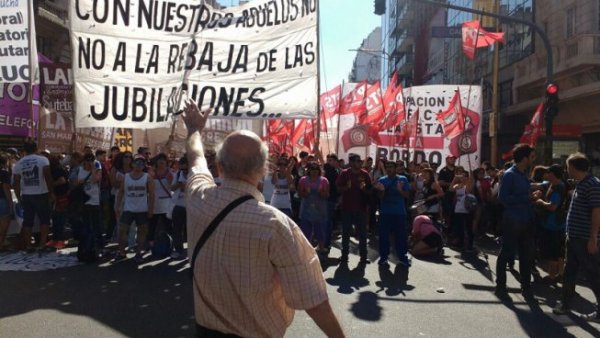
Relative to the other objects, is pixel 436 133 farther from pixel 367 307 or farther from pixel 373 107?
pixel 367 307

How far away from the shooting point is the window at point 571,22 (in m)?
21.7

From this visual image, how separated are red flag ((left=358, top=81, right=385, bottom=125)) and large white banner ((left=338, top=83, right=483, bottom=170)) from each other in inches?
16.5

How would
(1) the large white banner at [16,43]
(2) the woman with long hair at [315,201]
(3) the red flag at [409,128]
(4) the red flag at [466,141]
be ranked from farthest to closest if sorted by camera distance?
(3) the red flag at [409,128], (4) the red flag at [466,141], (1) the large white banner at [16,43], (2) the woman with long hair at [315,201]

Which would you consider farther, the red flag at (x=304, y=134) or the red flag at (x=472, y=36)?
the red flag at (x=304, y=134)

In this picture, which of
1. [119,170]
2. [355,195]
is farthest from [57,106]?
[355,195]

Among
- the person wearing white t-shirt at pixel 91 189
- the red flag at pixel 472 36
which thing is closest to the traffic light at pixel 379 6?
the red flag at pixel 472 36

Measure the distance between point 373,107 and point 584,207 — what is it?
35.8 ft

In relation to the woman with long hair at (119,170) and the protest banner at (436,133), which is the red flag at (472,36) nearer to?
the protest banner at (436,133)

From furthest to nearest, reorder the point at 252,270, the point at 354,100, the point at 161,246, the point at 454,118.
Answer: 1. the point at 354,100
2. the point at 454,118
3. the point at 161,246
4. the point at 252,270

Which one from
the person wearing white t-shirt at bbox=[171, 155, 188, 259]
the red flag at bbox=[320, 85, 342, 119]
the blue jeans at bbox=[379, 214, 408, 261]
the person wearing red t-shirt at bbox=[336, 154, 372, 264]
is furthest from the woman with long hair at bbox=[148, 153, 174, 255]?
the red flag at bbox=[320, 85, 342, 119]

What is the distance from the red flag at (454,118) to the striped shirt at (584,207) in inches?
363

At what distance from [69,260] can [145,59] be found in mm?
3150

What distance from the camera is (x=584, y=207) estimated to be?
19.6 ft

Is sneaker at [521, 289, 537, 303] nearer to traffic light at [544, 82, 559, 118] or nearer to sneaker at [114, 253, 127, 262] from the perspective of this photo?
sneaker at [114, 253, 127, 262]
